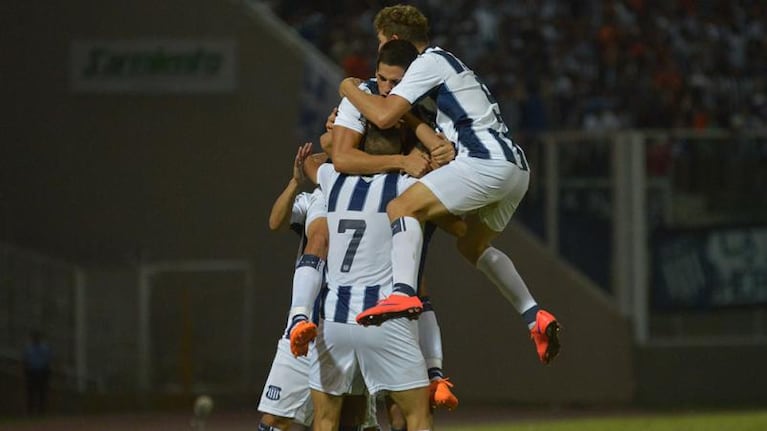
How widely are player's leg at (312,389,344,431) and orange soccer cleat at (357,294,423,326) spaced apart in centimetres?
49

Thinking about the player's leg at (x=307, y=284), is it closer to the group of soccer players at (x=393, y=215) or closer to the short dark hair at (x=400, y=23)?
the group of soccer players at (x=393, y=215)

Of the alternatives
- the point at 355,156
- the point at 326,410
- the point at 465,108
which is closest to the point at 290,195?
the point at 355,156

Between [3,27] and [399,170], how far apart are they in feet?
43.3

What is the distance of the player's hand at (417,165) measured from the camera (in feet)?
25.3

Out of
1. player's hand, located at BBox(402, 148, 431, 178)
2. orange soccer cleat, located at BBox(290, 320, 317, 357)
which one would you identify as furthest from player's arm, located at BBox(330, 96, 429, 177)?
orange soccer cleat, located at BBox(290, 320, 317, 357)

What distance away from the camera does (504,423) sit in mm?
16750

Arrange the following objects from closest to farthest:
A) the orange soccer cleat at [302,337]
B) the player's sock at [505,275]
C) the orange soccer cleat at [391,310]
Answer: the orange soccer cleat at [391,310] → the orange soccer cleat at [302,337] → the player's sock at [505,275]

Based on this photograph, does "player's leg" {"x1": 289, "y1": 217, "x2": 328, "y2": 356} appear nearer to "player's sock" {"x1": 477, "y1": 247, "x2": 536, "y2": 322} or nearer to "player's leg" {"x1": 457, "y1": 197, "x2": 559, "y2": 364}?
"player's leg" {"x1": 457, "y1": 197, "x2": 559, "y2": 364}

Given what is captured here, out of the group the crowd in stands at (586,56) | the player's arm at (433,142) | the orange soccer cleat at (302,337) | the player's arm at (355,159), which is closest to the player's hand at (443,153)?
the player's arm at (433,142)

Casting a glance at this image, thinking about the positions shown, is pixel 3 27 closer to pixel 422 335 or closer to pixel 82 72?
pixel 82 72

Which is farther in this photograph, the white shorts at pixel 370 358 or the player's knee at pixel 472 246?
the player's knee at pixel 472 246

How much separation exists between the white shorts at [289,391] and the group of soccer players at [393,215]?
0.54 m

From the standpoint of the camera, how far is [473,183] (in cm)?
782

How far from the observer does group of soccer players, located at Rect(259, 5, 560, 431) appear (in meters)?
7.50
